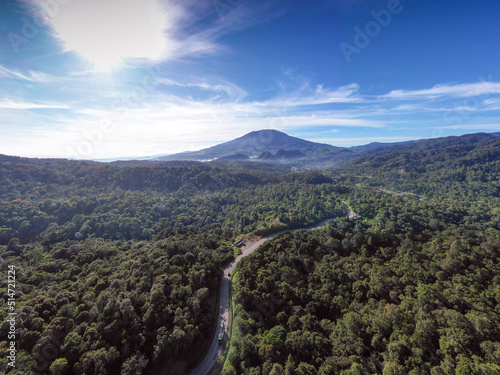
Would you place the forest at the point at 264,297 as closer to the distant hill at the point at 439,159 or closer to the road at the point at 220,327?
the road at the point at 220,327

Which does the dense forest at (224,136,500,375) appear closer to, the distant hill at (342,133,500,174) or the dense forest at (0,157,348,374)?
the dense forest at (0,157,348,374)

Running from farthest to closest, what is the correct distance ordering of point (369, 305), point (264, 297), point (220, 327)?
point (264, 297) < point (220, 327) < point (369, 305)

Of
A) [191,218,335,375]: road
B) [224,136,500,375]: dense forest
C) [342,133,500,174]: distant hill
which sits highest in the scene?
[342,133,500,174]: distant hill

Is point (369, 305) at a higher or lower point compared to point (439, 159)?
lower

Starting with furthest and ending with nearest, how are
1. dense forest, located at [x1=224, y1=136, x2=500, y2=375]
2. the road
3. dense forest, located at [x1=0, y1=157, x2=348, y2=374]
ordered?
the road, dense forest, located at [x1=0, y1=157, x2=348, y2=374], dense forest, located at [x1=224, y1=136, x2=500, y2=375]

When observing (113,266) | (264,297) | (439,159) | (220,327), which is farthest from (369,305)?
(439,159)

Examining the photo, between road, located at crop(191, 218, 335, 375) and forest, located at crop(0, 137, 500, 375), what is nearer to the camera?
forest, located at crop(0, 137, 500, 375)

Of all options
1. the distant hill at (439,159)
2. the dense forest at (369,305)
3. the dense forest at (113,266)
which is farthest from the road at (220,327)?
the distant hill at (439,159)

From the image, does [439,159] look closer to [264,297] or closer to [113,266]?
[264,297]

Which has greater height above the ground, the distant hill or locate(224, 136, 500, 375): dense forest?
the distant hill

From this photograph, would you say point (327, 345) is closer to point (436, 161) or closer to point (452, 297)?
point (452, 297)

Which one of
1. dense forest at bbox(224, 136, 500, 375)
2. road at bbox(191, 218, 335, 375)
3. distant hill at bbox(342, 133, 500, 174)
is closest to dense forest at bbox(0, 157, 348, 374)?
road at bbox(191, 218, 335, 375)
